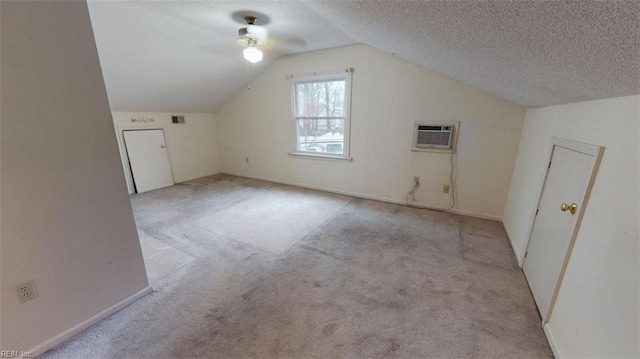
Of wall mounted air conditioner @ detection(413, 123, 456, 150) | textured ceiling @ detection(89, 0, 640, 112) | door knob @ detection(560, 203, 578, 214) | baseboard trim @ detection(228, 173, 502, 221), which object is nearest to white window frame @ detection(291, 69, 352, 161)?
textured ceiling @ detection(89, 0, 640, 112)

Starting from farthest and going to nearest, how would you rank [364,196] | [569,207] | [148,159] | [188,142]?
[188,142] → [148,159] → [364,196] → [569,207]

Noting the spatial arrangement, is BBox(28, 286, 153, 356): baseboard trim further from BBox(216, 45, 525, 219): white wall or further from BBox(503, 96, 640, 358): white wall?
BBox(216, 45, 525, 219): white wall

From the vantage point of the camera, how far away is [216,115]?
5.37 m

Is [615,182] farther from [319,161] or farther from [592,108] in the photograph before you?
[319,161]

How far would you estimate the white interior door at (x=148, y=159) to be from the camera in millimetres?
4182

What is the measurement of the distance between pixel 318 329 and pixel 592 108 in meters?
2.10

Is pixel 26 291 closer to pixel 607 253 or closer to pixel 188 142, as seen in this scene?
pixel 607 253

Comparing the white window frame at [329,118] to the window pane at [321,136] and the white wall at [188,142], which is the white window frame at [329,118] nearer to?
the window pane at [321,136]

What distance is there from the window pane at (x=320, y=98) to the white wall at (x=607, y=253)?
2.81 metres

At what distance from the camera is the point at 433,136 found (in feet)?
10.7

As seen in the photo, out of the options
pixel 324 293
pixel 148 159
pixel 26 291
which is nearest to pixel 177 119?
pixel 148 159

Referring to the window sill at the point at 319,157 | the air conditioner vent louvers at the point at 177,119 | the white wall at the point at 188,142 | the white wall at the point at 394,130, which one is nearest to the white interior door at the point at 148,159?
the white wall at the point at 188,142

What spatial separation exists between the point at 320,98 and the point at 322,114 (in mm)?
265

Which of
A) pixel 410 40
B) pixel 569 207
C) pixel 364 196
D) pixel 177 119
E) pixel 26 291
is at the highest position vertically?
pixel 410 40
